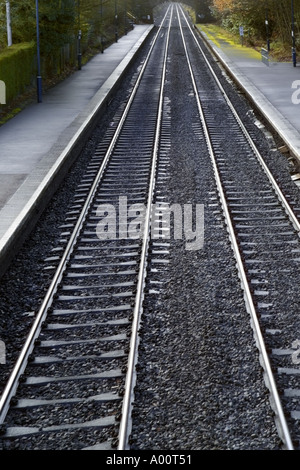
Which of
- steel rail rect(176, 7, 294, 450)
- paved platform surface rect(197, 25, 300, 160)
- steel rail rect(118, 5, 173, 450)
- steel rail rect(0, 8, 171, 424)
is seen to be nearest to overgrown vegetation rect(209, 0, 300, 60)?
paved platform surface rect(197, 25, 300, 160)

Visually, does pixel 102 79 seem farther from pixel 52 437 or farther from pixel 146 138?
pixel 52 437

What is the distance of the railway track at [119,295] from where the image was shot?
6484 mm

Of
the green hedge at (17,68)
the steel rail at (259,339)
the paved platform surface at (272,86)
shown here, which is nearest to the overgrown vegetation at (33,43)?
the green hedge at (17,68)

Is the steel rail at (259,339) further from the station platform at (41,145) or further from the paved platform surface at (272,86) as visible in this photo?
the paved platform surface at (272,86)

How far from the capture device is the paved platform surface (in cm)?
1902

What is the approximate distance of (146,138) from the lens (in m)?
19.6

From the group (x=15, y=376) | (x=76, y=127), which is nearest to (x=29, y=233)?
(x=15, y=376)

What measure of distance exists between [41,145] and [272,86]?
43.6 feet

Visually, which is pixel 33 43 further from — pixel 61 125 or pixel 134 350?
pixel 134 350

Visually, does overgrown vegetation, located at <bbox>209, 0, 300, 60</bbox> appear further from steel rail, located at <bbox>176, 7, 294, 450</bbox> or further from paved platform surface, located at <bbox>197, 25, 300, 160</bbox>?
steel rail, located at <bbox>176, 7, 294, 450</bbox>

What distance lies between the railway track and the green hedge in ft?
21.5

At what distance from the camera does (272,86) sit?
27906 mm

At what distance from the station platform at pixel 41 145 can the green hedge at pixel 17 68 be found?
871mm

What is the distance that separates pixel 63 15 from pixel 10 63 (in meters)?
7.11
